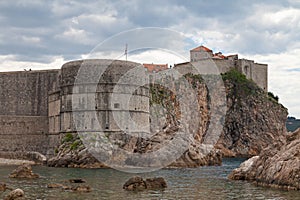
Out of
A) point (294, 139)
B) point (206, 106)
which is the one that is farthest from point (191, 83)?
point (294, 139)

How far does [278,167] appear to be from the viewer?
1911 cm

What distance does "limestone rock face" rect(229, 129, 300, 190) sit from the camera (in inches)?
722

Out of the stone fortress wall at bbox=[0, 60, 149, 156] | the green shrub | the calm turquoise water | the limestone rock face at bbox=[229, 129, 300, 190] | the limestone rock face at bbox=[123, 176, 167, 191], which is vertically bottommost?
the calm turquoise water

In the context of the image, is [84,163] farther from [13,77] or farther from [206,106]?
[206,106]

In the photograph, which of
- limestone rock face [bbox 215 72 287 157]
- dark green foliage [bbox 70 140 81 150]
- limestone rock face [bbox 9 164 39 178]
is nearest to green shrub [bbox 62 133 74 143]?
dark green foliage [bbox 70 140 81 150]

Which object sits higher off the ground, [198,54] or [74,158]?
[198,54]

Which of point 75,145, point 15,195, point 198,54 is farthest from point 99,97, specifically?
point 198,54

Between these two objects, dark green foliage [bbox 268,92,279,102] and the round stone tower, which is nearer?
the round stone tower

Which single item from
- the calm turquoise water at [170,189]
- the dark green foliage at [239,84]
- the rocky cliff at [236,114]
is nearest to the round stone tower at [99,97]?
the calm turquoise water at [170,189]

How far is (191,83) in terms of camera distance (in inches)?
2299

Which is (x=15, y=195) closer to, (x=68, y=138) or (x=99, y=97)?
(x=68, y=138)

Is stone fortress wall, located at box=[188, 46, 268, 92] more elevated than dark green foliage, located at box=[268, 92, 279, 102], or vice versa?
stone fortress wall, located at box=[188, 46, 268, 92]

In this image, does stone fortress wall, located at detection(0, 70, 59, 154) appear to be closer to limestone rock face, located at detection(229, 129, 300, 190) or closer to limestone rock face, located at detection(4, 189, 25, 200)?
limestone rock face, located at detection(229, 129, 300, 190)

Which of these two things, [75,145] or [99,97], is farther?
[99,97]
